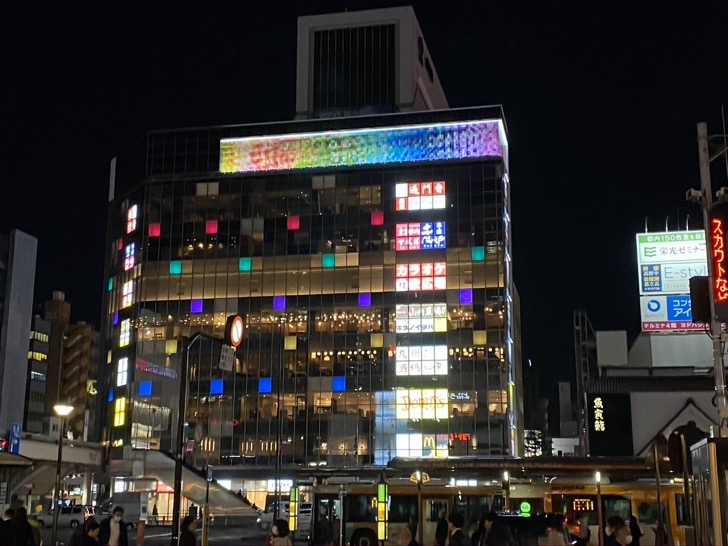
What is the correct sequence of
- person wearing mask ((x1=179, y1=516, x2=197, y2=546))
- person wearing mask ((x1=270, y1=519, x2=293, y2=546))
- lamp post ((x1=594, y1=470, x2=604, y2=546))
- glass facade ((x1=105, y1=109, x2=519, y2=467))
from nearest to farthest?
person wearing mask ((x1=270, y1=519, x2=293, y2=546))
person wearing mask ((x1=179, y1=516, x2=197, y2=546))
lamp post ((x1=594, y1=470, x2=604, y2=546))
glass facade ((x1=105, y1=109, x2=519, y2=467))

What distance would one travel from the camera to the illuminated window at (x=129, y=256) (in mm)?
89188

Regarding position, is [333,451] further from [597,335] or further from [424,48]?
[424,48]

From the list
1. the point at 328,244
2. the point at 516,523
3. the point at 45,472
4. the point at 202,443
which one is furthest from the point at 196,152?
the point at 516,523

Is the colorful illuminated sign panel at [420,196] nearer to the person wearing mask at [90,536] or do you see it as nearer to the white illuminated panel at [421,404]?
the white illuminated panel at [421,404]

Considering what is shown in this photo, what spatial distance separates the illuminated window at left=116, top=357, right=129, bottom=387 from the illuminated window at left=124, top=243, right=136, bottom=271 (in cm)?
Answer: 980

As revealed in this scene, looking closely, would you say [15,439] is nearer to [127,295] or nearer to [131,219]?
[127,295]

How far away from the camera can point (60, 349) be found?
13212 centimetres

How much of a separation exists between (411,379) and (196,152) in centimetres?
3346

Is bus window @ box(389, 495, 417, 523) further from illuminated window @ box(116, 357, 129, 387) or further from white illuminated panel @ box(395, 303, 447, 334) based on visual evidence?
illuminated window @ box(116, 357, 129, 387)

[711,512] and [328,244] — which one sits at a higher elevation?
[328,244]

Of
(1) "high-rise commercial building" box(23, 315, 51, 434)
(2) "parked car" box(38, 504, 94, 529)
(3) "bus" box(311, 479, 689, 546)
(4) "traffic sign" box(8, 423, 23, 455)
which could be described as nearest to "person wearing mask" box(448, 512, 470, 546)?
(3) "bus" box(311, 479, 689, 546)

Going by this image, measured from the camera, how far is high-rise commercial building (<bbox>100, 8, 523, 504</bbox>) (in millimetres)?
79875

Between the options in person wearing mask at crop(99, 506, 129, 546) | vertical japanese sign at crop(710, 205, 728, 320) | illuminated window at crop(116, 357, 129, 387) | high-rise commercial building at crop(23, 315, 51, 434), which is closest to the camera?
vertical japanese sign at crop(710, 205, 728, 320)

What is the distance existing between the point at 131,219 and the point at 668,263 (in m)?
58.1
